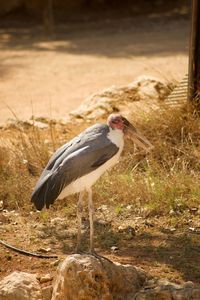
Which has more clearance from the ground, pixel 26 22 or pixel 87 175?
pixel 87 175

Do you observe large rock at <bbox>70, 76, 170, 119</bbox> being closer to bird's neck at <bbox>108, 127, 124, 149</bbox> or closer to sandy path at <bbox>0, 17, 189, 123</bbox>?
sandy path at <bbox>0, 17, 189, 123</bbox>

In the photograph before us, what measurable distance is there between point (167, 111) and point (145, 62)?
405cm

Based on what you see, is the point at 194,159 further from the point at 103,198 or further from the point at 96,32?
the point at 96,32

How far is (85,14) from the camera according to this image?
14.6 m

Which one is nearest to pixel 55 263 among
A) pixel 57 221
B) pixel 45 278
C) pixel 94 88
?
pixel 45 278

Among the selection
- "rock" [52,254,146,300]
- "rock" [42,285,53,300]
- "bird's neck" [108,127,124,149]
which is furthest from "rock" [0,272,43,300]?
"bird's neck" [108,127,124,149]

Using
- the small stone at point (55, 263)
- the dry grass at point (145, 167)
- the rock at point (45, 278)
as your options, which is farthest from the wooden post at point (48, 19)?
the rock at point (45, 278)

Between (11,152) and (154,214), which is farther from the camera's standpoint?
(11,152)

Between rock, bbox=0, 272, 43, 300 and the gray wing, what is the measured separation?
1.60 feet

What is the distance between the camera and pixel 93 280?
12.6ft

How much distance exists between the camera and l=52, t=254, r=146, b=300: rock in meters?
3.81

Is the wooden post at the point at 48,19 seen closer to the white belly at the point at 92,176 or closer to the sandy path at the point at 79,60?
the sandy path at the point at 79,60

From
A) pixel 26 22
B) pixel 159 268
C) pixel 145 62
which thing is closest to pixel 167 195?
pixel 159 268

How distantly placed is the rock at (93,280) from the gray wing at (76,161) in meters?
0.60
